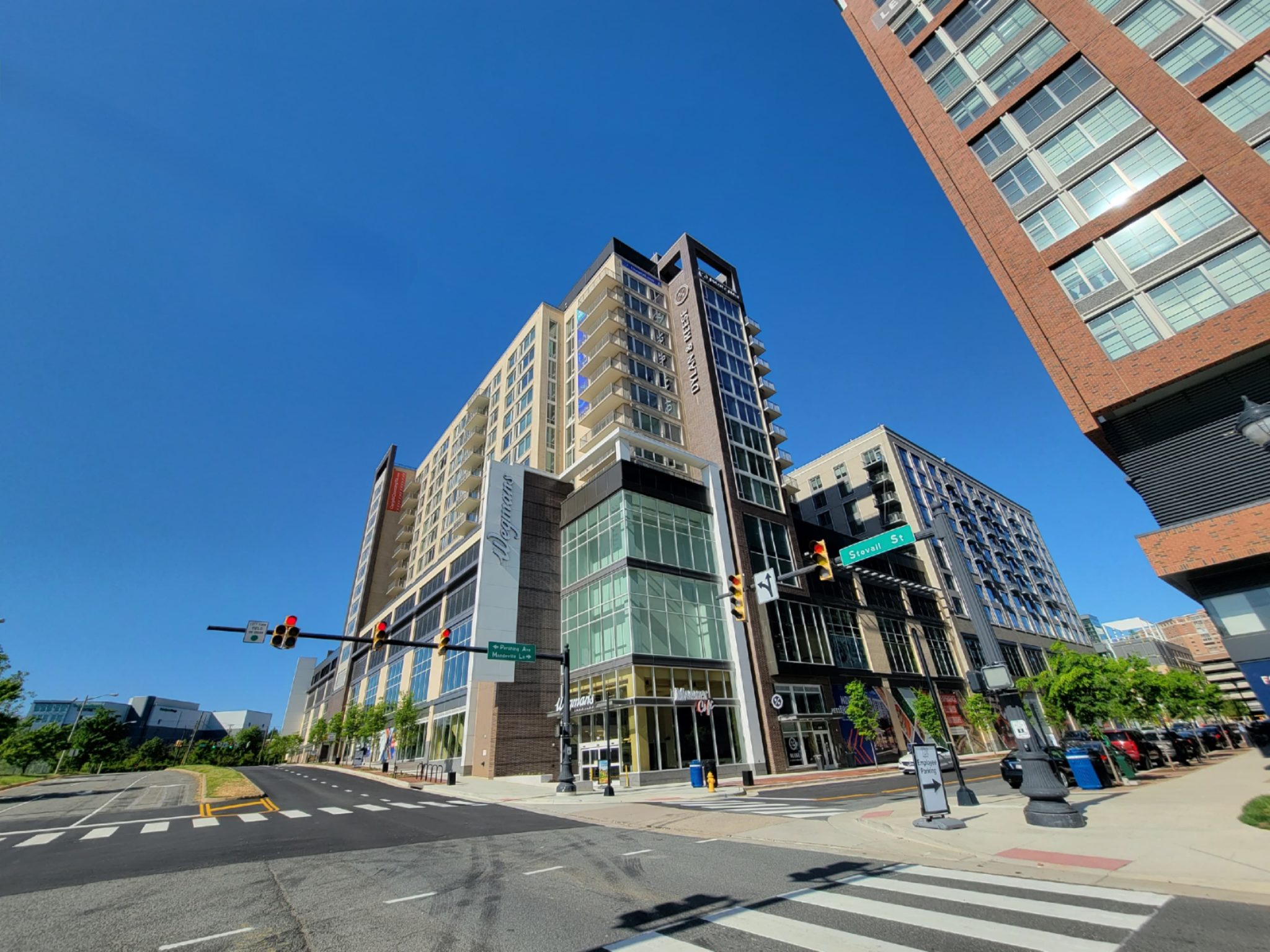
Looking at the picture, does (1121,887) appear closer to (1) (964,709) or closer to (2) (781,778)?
(2) (781,778)

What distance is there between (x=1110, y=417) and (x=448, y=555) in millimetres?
46705

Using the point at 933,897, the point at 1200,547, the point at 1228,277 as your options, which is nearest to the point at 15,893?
the point at 933,897

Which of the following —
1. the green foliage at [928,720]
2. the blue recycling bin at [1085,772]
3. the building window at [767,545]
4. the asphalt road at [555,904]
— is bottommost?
the asphalt road at [555,904]

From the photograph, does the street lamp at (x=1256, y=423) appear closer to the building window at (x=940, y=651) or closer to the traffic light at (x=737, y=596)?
the traffic light at (x=737, y=596)

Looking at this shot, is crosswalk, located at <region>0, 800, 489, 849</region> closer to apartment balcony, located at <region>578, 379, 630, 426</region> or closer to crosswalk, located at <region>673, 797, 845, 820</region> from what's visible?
crosswalk, located at <region>673, 797, 845, 820</region>

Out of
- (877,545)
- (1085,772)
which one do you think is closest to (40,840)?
(877,545)

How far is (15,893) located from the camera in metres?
7.52

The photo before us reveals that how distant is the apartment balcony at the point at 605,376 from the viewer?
45.7 meters

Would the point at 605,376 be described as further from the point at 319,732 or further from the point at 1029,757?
the point at 319,732

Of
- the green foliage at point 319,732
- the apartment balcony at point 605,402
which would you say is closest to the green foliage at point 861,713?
the apartment balcony at point 605,402

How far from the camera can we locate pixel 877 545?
12.8 meters

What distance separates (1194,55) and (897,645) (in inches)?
1654

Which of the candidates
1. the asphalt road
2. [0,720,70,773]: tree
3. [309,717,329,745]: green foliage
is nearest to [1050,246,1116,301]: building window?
the asphalt road

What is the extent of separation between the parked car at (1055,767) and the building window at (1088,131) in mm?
25664
